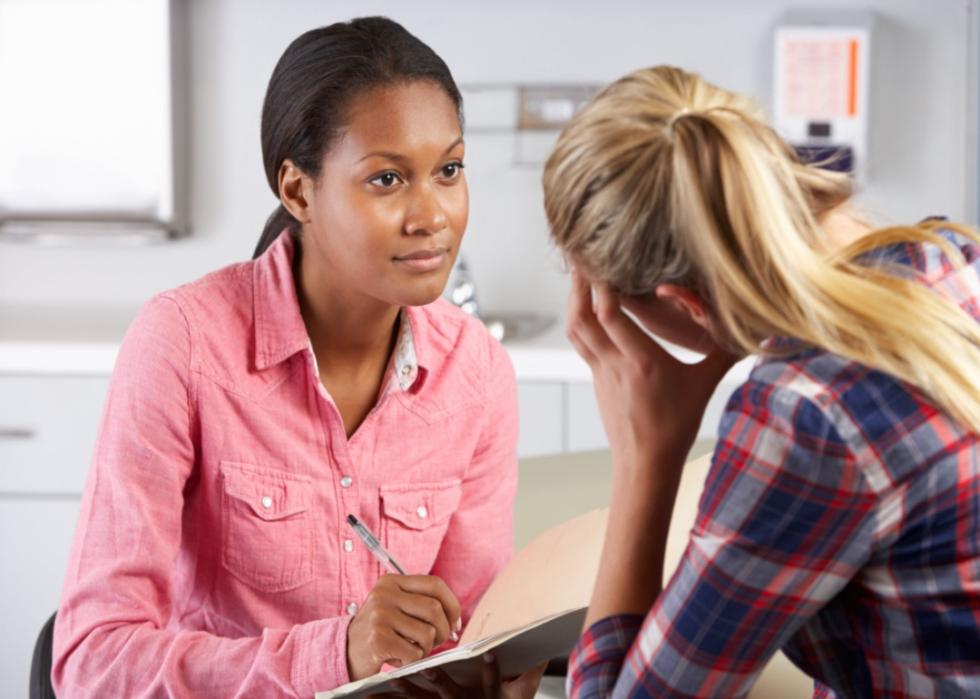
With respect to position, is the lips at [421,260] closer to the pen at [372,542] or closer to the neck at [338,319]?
the neck at [338,319]

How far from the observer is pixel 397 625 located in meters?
1.07

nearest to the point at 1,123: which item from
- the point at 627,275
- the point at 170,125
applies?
the point at 170,125

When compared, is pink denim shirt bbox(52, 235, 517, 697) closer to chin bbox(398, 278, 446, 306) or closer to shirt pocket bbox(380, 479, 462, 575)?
shirt pocket bbox(380, 479, 462, 575)

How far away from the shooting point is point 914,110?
296cm

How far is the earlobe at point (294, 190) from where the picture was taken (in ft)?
4.36

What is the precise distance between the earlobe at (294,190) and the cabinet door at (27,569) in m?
1.50

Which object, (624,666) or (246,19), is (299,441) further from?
(246,19)

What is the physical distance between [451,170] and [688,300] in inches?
18.9

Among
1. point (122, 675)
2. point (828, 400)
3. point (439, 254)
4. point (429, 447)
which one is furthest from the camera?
point (429, 447)

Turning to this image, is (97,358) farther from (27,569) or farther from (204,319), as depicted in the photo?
(204,319)

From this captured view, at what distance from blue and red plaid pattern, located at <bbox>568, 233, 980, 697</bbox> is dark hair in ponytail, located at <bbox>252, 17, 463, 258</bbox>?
0.59 meters

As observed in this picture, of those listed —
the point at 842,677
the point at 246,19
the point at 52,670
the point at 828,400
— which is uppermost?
the point at 246,19

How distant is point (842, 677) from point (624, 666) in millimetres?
153

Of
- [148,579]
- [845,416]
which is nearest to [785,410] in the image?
[845,416]
